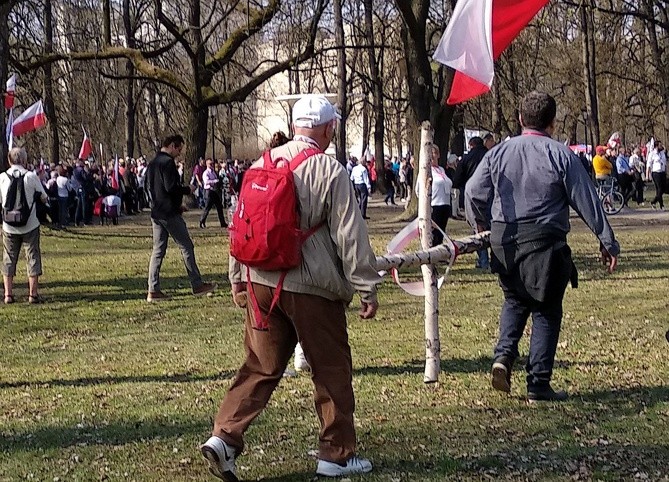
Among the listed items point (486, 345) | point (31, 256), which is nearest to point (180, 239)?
point (31, 256)

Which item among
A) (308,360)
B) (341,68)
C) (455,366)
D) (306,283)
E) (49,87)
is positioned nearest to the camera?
(306,283)

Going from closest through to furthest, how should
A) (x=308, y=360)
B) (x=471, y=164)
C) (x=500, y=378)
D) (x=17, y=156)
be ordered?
(x=308, y=360) < (x=500, y=378) < (x=17, y=156) < (x=471, y=164)

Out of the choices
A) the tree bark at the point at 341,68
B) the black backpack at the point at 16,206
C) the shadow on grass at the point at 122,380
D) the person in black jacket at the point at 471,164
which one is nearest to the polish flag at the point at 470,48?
the shadow on grass at the point at 122,380

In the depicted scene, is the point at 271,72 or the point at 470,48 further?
the point at 271,72

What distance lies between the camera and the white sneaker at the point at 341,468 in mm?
5637

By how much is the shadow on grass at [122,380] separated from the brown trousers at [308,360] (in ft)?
9.93

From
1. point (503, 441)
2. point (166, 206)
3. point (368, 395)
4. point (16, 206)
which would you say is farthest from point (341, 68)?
point (503, 441)

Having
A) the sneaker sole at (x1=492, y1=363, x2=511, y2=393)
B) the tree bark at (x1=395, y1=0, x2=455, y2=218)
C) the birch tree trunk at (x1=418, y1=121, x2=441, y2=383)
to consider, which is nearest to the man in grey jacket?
the sneaker sole at (x1=492, y1=363, x2=511, y2=393)

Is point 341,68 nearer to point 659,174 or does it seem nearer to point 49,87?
point 49,87

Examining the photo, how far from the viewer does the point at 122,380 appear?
8.73 m

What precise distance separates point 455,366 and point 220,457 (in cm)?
364

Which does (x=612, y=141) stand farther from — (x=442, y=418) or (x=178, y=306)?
(x=442, y=418)

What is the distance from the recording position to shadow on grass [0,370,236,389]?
28.2ft

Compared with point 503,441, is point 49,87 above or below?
above
